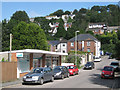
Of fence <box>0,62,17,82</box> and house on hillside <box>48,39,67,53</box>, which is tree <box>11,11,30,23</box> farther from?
fence <box>0,62,17,82</box>

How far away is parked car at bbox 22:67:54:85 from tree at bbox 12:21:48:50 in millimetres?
32878

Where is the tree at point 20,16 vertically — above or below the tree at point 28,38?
above

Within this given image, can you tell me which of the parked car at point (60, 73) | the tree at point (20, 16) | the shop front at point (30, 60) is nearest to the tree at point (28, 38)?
the shop front at point (30, 60)

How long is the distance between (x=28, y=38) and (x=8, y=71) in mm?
32951

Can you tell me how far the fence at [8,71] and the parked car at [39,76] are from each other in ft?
8.10

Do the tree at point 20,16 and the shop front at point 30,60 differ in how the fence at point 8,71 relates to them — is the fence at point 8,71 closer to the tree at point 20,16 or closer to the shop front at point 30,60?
the shop front at point 30,60

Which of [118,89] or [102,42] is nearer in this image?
[118,89]

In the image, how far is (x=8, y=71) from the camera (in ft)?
73.6

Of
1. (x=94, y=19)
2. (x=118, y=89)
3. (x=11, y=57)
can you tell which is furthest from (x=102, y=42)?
(x=118, y=89)

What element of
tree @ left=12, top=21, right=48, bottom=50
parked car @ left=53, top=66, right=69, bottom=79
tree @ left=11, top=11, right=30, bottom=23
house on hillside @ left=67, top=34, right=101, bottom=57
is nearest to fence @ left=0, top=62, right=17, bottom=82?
parked car @ left=53, top=66, right=69, bottom=79

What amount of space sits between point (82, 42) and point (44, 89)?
6237cm

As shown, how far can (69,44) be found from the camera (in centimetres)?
7981

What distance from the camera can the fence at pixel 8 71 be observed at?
21259 mm

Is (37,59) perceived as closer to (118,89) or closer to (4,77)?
(4,77)
